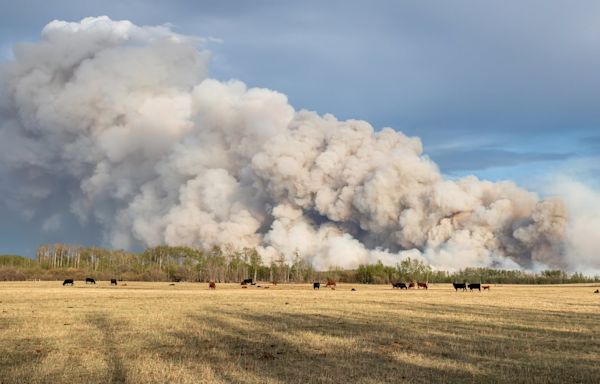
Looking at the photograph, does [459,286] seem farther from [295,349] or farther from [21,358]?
[21,358]

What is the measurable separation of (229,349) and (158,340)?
333cm

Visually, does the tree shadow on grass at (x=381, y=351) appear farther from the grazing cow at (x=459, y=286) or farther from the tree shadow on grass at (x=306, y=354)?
→ the grazing cow at (x=459, y=286)

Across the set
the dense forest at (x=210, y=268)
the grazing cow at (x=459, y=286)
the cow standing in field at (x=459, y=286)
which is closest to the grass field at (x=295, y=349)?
the cow standing in field at (x=459, y=286)

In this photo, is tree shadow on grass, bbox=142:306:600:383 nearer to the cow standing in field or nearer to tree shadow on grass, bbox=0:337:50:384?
tree shadow on grass, bbox=0:337:50:384

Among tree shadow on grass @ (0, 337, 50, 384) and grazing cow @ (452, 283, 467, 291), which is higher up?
tree shadow on grass @ (0, 337, 50, 384)

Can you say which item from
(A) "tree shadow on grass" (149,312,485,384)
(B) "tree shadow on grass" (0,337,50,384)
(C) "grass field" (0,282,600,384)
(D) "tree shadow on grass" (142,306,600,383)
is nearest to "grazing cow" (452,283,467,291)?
(C) "grass field" (0,282,600,384)

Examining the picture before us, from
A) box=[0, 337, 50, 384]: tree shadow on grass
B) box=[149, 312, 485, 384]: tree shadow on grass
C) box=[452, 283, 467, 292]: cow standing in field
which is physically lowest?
box=[452, 283, 467, 292]: cow standing in field

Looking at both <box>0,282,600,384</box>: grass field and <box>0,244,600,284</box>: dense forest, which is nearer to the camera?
<box>0,282,600,384</box>: grass field

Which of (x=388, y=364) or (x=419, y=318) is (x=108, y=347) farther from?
(x=419, y=318)

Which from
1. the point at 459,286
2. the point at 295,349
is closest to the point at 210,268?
the point at 459,286

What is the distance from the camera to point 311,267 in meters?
188

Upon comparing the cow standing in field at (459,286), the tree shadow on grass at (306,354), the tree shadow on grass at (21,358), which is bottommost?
the cow standing in field at (459,286)

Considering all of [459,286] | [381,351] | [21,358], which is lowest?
[459,286]

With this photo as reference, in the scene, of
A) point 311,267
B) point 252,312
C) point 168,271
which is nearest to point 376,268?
point 311,267
